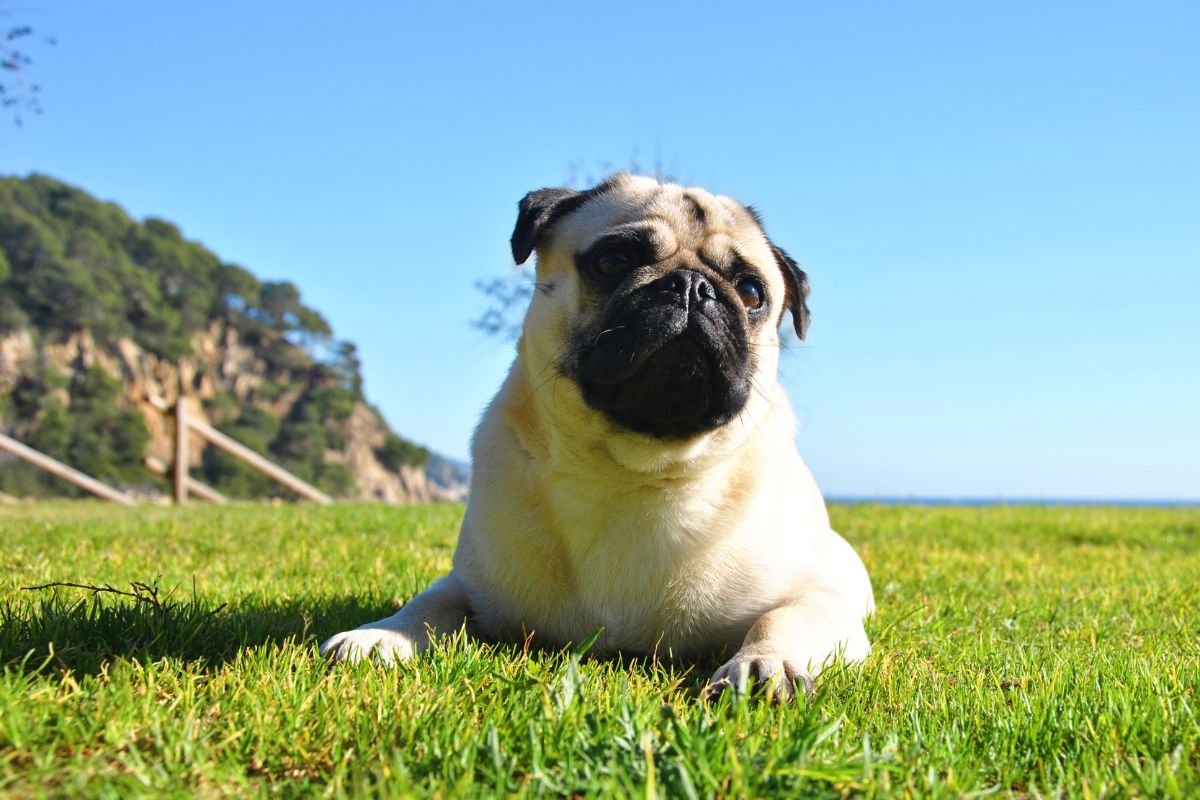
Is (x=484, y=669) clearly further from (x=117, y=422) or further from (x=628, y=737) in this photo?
(x=117, y=422)

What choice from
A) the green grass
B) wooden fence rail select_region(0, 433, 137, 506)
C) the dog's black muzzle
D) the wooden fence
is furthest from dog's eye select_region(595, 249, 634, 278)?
wooden fence rail select_region(0, 433, 137, 506)

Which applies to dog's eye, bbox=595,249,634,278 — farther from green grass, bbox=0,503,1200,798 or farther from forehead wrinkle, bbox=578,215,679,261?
green grass, bbox=0,503,1200,798

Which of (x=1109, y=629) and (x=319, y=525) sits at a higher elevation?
(x=1109, y=629)

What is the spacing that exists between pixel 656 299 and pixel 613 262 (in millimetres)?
375

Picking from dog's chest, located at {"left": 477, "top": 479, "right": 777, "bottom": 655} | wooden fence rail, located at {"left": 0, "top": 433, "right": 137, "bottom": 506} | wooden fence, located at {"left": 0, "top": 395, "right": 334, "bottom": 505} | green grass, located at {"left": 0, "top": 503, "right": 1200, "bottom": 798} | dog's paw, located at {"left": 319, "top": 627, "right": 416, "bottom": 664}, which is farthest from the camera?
wooden fence, located at {"left": 0, "top": 395, "right": 334, "bottom": 505}

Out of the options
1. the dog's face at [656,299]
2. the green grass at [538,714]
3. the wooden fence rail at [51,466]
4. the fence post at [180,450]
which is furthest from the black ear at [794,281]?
the fence post at [180,450]

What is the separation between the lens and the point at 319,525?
7.61m

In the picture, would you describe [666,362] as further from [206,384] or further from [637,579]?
[206,384]

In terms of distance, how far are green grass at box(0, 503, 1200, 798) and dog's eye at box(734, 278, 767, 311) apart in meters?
1.42

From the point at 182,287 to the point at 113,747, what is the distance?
104879mm

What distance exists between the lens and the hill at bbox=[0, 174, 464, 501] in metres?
69.4

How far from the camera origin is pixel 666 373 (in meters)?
3.10

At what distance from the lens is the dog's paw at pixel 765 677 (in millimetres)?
2479

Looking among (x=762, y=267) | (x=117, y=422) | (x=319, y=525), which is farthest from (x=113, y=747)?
(x=117, y=422)
